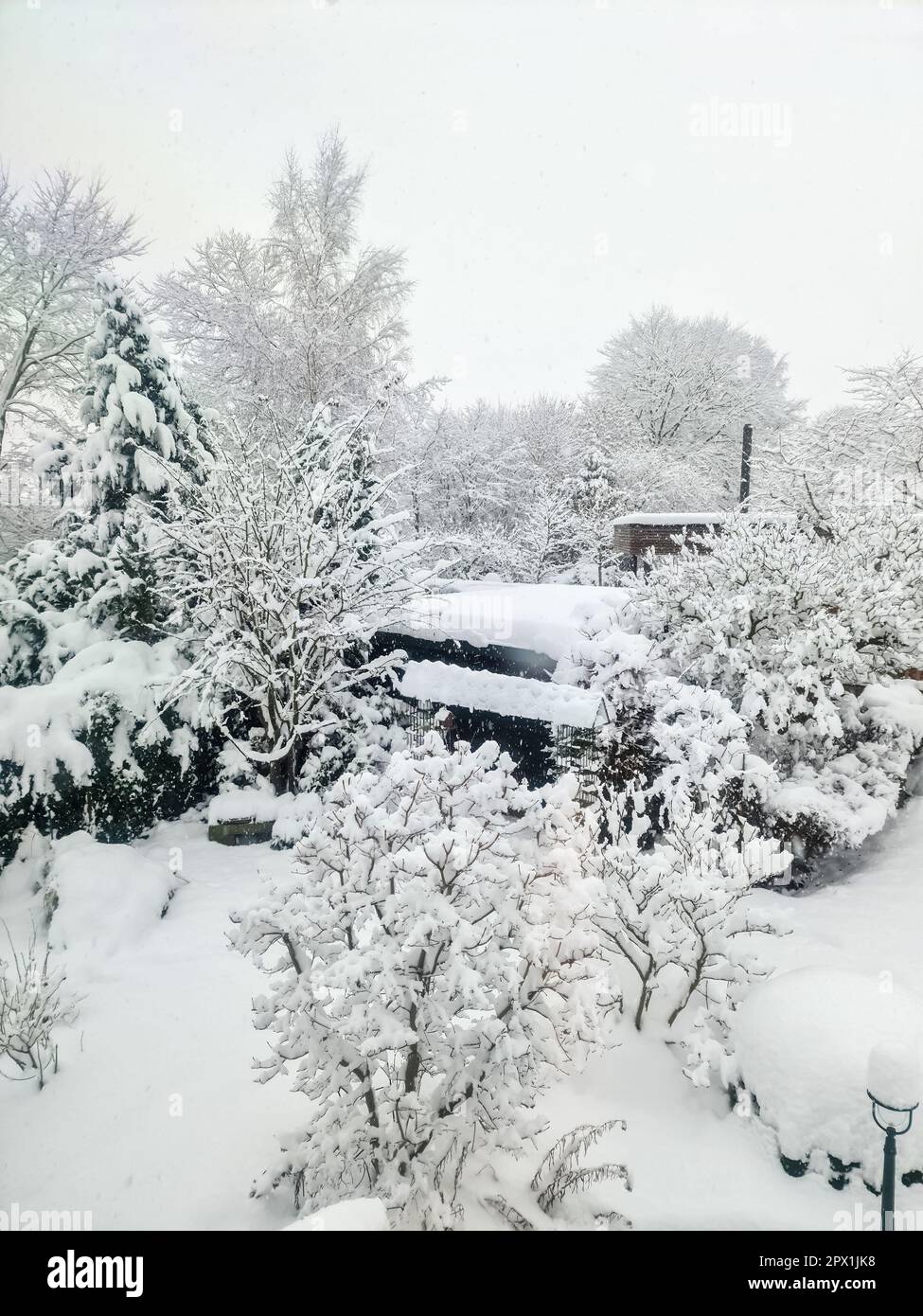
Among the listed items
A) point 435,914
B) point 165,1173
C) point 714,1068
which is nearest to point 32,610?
point 165,1173

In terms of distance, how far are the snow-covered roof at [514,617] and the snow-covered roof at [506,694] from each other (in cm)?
70


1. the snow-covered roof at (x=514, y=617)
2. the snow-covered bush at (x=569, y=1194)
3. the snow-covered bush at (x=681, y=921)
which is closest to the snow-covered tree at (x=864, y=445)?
the snow-covered roof at (x=514, y=617)

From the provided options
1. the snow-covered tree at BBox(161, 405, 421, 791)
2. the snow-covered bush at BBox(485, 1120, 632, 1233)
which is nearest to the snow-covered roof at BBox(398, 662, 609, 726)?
the snow-covered tree at BBox(161, 405, 421, 791)

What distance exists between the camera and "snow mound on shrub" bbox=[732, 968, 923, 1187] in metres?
2.90

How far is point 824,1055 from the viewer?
3051mm

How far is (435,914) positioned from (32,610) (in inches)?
260

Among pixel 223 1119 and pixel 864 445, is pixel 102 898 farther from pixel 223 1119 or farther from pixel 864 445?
pixel 864 445

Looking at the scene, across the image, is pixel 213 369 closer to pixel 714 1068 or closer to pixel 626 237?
pixel 626 237

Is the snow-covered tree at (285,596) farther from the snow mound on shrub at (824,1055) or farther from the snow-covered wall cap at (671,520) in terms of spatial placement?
the snow-covered wall cap at (671,520)

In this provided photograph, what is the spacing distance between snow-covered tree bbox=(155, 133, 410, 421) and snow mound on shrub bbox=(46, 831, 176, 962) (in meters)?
11.2

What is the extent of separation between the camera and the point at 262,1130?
312 cm

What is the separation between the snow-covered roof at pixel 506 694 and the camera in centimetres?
618

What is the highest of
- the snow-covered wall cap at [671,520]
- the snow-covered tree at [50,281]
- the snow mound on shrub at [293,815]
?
the snow-covered tree at [50,281]

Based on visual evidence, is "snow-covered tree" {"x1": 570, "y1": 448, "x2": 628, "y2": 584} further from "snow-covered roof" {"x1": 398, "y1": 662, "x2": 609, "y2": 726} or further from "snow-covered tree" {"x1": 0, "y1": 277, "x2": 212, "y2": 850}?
"snow-covered tree" {"x1": 0, "y1": 277, "x2": 212, "y2": 850}
